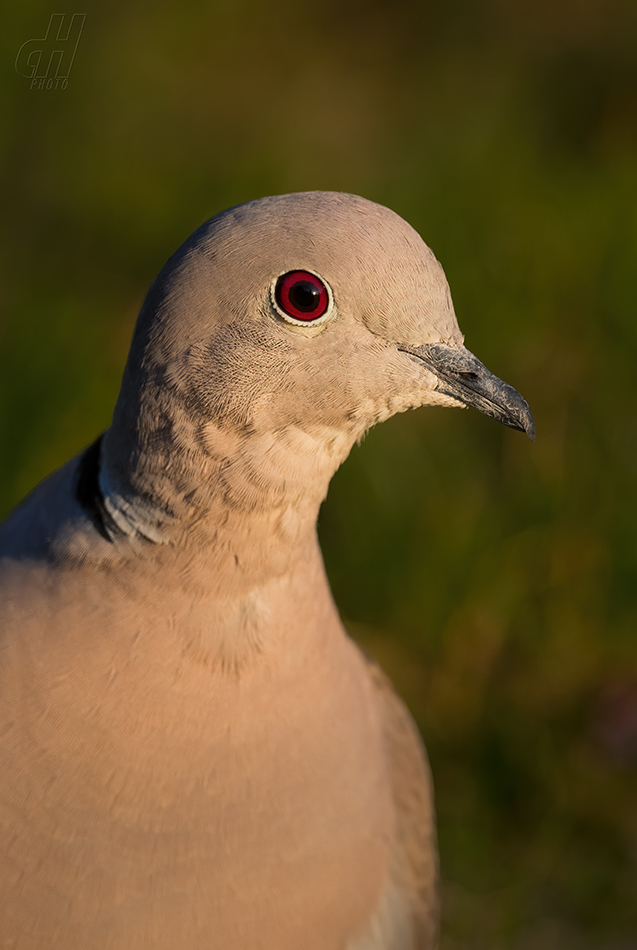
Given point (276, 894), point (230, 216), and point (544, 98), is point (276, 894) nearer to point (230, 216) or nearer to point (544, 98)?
point (230, 216)

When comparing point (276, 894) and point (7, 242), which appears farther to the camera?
point (7, 242)

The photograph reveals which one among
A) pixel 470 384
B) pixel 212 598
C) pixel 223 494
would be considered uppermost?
pixel 470 384

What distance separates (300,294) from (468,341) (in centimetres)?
245

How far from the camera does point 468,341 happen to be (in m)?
3.83

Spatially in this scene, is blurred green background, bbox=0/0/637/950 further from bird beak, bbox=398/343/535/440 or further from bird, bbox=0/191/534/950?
bird beak, bbox=398/343/535/440

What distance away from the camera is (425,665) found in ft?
11.3

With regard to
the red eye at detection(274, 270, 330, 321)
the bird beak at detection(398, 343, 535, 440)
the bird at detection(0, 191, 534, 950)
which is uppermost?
the red eye at detection(274, 270, 330, 321)

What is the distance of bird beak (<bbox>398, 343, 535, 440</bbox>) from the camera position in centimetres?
156

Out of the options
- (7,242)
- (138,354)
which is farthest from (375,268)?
(7,242)

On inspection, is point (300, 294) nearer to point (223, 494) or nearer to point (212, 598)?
point (223, 494)

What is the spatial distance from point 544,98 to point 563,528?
2.65 metres

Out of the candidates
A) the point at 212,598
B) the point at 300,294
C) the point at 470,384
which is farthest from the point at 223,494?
the point at 470,384

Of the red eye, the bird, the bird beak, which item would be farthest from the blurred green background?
the red eye

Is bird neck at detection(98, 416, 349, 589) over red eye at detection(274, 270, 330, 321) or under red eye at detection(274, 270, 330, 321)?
under
